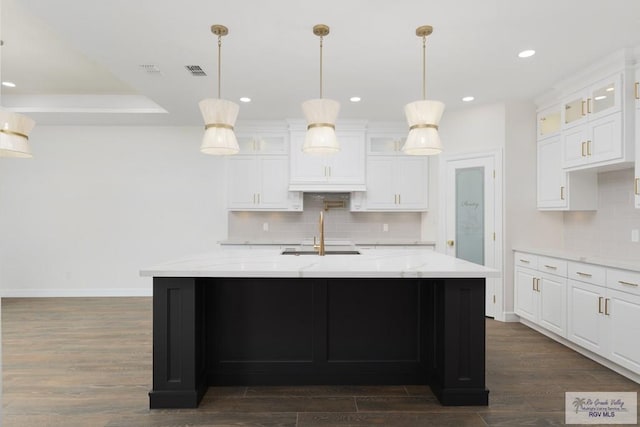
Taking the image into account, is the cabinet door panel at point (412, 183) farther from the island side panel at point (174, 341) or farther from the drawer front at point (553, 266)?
the island side panel at point (174, 341)

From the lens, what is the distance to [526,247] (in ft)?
14.3

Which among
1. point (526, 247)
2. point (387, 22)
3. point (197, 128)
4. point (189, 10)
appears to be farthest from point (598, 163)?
point (197, 128)

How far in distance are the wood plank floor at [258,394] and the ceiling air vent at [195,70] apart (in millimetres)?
2720

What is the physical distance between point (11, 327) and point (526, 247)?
5911 mm

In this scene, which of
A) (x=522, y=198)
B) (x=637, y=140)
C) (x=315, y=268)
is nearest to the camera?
(x=315, y=268)

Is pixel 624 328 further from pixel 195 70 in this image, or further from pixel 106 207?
pixel 106 207

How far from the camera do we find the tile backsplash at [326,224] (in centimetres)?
577

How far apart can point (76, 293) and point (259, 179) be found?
10.9 ft

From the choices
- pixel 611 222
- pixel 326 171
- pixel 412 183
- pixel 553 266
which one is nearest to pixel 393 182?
pixel 412 183

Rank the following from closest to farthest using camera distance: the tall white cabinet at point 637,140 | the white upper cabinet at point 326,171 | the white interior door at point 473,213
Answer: the tall white cabinet at point 637,140 → the white interior door at point 473,213 → the white upper cabinet at point 326,171

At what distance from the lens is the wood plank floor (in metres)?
2.40

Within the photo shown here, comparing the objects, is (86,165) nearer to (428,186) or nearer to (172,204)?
(172,204)

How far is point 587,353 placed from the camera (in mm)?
3389

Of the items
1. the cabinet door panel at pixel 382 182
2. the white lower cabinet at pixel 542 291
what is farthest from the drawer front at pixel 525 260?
the cabinet door panel at pixel 382 182
